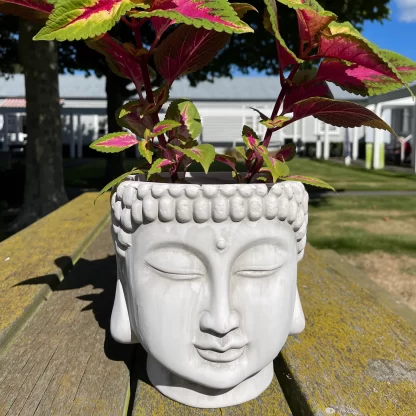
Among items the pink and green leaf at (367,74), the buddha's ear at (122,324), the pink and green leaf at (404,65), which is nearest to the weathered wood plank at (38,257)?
the buddha's ear at (122,324)

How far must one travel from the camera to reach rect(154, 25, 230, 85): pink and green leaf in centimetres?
126

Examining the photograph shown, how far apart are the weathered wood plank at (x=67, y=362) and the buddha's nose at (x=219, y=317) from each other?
33 cm

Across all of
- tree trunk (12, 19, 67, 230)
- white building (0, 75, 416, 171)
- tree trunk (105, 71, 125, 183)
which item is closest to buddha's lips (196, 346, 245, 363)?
tree trunk (12, 19, 67, 230)

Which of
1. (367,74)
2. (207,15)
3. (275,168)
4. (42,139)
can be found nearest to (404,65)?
(367,74)

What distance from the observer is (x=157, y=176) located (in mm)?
1338

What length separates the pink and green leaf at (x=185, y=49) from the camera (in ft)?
4.15

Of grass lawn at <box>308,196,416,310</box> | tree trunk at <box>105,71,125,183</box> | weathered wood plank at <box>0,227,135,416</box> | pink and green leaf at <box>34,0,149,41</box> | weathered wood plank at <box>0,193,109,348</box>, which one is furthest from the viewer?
tree trunk at <box>105,71,125,183</box>

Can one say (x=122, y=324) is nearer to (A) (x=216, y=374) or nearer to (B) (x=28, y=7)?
(A) (x=216, y=374)

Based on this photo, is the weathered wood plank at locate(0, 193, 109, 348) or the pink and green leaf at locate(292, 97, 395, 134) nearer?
the pink and green leaf at locate(292, 97, 395, 134)

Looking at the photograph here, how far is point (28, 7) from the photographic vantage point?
1.17 meters

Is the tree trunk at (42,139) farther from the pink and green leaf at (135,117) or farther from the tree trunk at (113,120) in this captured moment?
the pink and green leaf at (135,117)

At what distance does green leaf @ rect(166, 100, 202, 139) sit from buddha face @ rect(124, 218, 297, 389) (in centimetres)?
38

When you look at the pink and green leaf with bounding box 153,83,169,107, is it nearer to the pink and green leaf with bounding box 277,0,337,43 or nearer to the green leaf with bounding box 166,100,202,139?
the green leaf with bounding box 166,100,202,139

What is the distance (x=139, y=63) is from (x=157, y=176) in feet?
1.10
